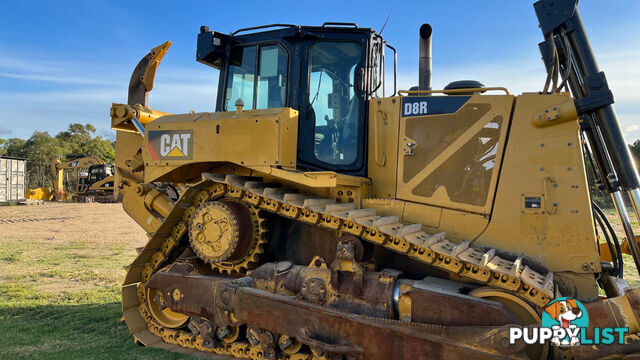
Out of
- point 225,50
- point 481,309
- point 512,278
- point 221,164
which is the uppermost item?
point 225,50

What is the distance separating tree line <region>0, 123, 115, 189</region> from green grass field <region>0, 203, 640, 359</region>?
4061 cm

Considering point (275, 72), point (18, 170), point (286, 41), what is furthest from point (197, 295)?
point (18, 170)

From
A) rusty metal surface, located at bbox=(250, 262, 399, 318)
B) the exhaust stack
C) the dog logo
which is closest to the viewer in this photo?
the dog logo

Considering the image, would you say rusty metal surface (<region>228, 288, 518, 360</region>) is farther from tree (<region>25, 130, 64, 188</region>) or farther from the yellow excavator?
tree (<region>25, 130, 64, 188</region>)

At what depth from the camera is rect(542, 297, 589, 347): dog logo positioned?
3490 millimetres

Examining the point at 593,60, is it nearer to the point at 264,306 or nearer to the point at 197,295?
the point at 264,306

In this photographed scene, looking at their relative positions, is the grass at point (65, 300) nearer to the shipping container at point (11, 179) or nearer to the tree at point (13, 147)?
the shipping container at point (11, 179)

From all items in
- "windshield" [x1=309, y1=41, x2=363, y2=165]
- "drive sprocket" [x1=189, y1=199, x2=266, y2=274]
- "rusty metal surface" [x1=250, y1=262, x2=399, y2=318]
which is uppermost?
"windshield" [x1=309, y1=41, x2=363, y2=165]

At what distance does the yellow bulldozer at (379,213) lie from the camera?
378 cm

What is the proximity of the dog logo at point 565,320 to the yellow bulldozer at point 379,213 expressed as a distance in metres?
0.01

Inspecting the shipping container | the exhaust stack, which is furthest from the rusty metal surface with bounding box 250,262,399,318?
the shipping container

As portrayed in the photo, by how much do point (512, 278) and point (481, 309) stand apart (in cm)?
37

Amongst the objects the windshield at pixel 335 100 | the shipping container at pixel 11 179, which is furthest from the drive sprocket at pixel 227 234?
the shipping container at pixel 11 179

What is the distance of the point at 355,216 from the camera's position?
418cm
